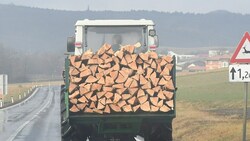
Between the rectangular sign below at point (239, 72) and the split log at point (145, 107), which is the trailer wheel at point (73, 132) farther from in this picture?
the rectangular sign below at point (239, 72)

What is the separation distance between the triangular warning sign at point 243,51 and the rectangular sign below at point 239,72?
0.17m

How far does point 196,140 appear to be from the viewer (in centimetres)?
1939

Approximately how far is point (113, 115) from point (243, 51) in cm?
290

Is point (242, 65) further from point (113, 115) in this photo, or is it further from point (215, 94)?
point (215, 94)

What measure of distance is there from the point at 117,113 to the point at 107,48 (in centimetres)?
129

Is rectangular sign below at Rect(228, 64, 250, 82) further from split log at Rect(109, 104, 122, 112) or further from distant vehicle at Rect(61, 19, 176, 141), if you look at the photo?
split log at Rect(109, 104, 122, 112)

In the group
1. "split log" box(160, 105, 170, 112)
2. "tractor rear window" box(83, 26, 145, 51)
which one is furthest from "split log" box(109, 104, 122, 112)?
"tractor rear window" box(83, 26, 145, 51)

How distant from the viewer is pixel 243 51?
43.5 feet

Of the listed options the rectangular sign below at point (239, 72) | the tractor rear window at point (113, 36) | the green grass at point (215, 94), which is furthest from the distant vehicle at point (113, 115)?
the green grass at point (215, 94)

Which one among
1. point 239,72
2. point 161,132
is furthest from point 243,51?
point 161,132

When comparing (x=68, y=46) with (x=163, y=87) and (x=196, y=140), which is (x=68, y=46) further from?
(x=196, y=140)

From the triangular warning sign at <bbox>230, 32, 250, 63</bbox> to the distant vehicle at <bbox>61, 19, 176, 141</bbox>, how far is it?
1.42 m

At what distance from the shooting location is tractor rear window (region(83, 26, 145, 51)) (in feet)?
48.1

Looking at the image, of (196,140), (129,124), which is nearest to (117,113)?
(129,124)
